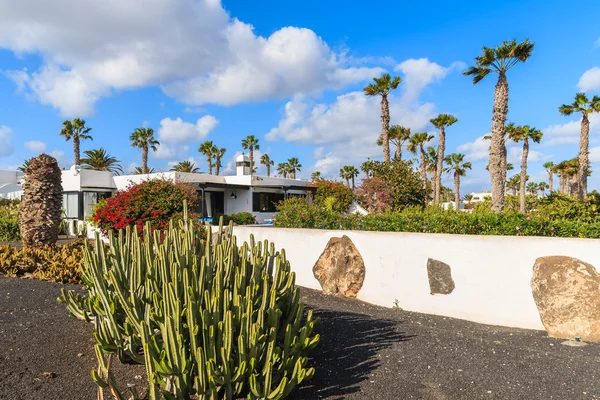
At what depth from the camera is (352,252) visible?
7.84m

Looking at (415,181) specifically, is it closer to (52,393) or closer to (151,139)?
(52,393)

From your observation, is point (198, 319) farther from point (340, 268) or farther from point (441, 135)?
point (441, 135)

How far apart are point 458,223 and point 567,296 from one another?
2.52 metres

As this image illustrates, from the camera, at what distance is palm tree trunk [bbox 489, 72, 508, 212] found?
66.6 ft

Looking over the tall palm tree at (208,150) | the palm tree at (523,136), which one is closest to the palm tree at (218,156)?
the tall palm tree at (208,150)

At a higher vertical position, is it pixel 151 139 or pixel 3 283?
pixel 151 139

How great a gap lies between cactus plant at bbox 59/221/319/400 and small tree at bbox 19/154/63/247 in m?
6.07

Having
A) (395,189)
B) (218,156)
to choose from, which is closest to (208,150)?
(218,156)

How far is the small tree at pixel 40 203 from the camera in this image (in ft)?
30.9

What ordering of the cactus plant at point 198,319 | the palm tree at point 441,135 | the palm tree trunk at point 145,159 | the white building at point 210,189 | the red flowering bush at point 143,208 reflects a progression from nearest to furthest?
the cactus plant at point 198,319 → the red flowering bush at point 143,208 → the white building at point 210,189 → the palm tree at point 441,135 → the palm tree trunk at point 145,159

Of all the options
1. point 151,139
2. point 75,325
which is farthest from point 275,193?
point 75,325

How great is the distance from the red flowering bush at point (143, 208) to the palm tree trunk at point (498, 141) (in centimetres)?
1495

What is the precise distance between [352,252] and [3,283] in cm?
578

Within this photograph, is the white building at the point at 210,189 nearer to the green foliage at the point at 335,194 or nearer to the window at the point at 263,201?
the window at the point at 263,201
